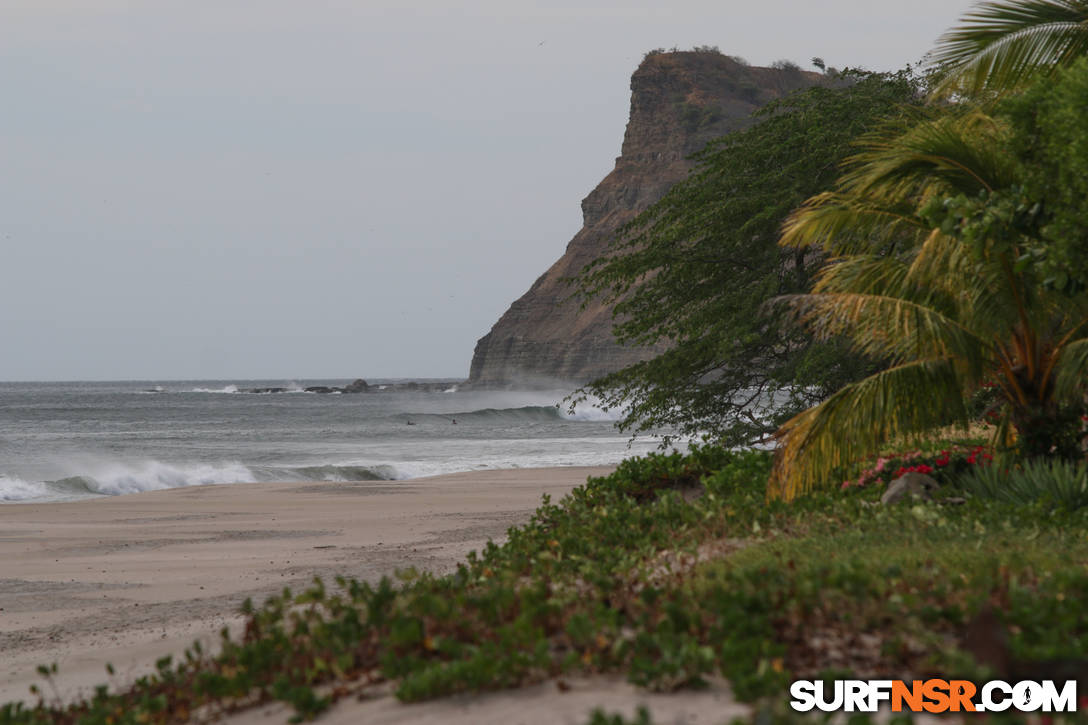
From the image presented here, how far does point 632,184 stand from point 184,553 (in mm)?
79381

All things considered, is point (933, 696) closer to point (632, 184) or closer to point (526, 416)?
point (526, 416)

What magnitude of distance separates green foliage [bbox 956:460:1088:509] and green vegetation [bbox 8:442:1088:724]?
1100 millimetres

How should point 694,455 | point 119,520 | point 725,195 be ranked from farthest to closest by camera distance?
point 725,195 → point 119,520 → point 694,455

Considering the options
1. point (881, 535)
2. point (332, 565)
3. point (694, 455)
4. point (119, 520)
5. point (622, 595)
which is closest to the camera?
point (622, 595)

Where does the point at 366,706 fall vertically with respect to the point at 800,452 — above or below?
below

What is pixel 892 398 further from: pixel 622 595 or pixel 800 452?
pixel 622 595

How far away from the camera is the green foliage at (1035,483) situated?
7203 millimetres

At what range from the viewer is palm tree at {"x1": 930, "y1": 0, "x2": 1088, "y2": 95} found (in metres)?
9.10

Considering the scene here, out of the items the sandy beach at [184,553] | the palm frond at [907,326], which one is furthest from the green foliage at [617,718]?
the palm frond at [907,326]

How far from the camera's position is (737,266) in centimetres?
1656

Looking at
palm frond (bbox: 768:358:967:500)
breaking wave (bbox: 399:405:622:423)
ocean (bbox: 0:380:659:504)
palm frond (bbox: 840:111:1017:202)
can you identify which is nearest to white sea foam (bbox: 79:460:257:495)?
ocean (bbox: 0:380:659:504)

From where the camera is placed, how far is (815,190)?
50.3 ft

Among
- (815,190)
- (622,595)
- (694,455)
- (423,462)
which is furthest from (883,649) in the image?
(423,462)

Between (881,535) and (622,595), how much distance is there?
207 centimetres
